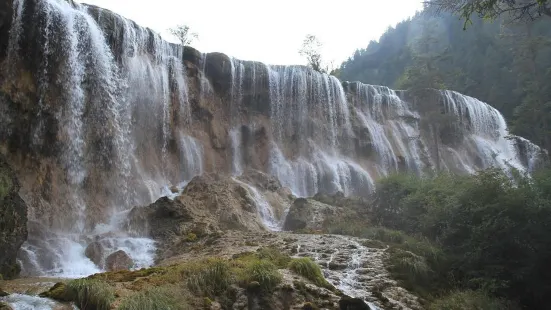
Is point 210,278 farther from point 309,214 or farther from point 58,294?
point 309,214

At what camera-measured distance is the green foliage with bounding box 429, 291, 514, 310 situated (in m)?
9.82

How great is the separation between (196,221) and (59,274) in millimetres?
5389

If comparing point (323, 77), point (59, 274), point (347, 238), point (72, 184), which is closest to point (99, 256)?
point (59, 274)

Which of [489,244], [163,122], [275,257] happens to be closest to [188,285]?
[275,257]

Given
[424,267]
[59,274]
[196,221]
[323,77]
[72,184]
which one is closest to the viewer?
[424,267]

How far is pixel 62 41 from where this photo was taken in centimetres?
1927

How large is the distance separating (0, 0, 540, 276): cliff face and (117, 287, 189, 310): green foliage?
347 inches

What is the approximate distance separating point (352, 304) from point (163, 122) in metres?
18.0

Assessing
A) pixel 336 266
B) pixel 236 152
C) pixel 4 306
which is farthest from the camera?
pixel 236 152

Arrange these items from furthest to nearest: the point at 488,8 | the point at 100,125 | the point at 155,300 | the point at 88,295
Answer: the point at 100,125
the point at 488,8
the point at 155,300
the point at 88,295

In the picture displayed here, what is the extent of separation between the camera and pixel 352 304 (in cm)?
895

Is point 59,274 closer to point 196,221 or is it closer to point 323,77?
point 196,221

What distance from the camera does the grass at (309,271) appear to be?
1015cm

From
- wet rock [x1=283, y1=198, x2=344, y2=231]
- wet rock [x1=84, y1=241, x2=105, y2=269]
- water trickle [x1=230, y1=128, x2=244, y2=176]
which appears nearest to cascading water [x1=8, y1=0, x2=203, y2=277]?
wet rock [x1=84, y1=241, x2=105, y2=269]
